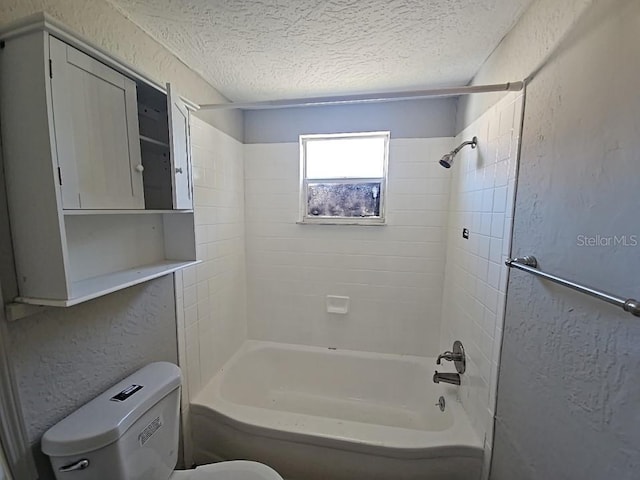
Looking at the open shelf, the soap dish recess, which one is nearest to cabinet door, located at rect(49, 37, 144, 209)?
the open shelf

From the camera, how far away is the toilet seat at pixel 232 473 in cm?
119

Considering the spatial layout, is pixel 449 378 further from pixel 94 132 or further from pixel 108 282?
pixel 94 132

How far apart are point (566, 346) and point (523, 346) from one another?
0.79 feet

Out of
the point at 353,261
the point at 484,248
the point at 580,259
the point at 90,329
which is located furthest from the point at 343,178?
the point at 90,329

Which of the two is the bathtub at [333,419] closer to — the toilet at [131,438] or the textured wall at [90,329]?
the toilet at [131,438]

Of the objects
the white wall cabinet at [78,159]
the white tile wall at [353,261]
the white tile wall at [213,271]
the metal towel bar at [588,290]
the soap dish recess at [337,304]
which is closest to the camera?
the metal towel bar at [588,290]

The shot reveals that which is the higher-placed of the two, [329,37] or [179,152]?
[329,37]

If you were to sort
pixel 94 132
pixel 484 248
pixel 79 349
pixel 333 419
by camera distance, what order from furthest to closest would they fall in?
pixel 333 419 → pixel 484 248 → pixel 79 349 → pixel 94 132

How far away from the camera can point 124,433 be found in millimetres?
956

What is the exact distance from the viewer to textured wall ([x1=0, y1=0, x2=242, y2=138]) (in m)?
0.84

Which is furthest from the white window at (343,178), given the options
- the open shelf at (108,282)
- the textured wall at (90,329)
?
the open shelf at (108,282)

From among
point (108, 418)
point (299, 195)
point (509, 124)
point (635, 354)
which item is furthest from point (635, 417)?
point (299, 195)

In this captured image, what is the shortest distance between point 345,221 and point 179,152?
1304 millimetres

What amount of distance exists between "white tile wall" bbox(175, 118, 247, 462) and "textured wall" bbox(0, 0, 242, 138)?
0.76ft
